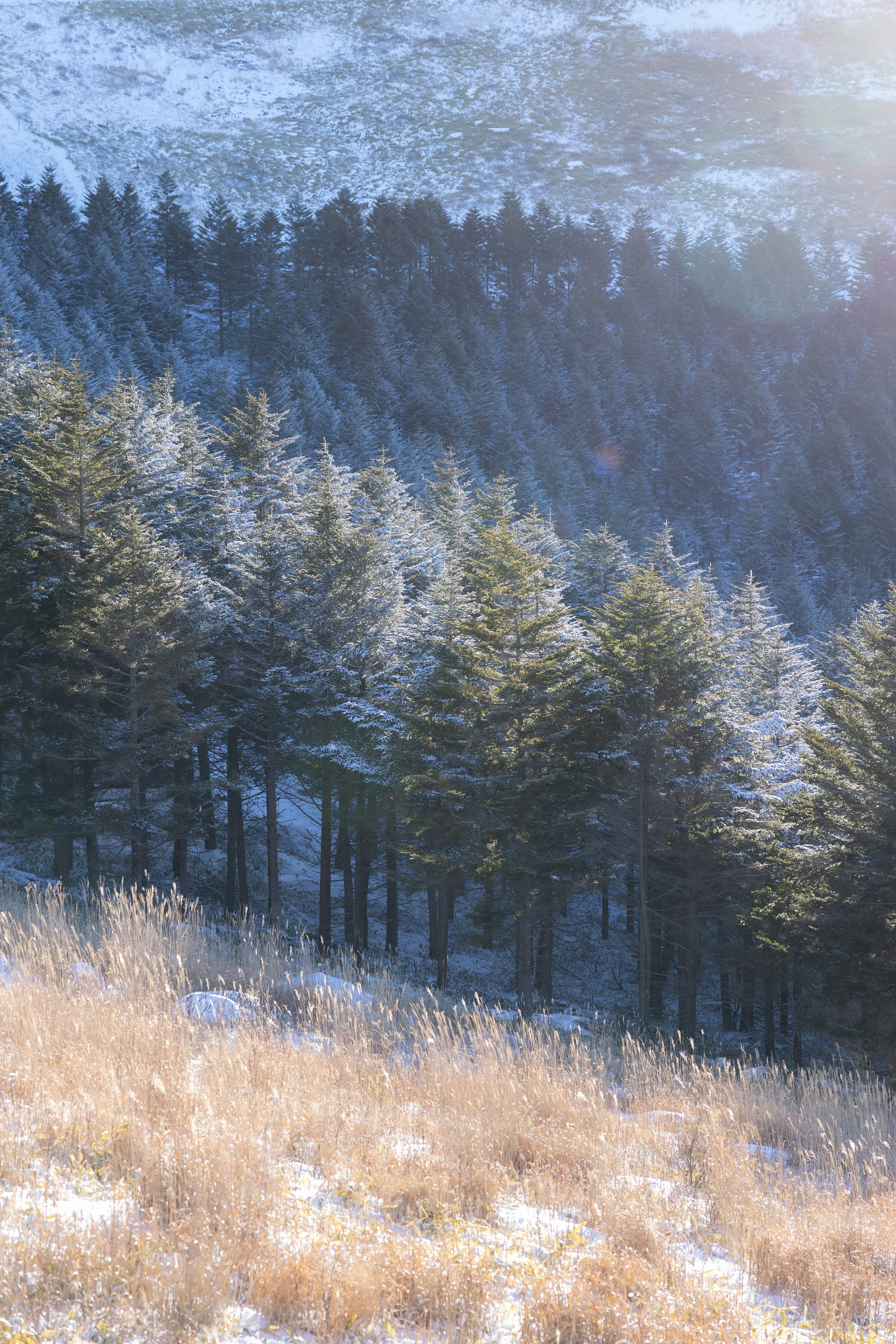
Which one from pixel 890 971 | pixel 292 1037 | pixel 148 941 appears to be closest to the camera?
pixel 292 1037

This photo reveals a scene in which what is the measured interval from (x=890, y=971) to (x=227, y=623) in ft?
62.2

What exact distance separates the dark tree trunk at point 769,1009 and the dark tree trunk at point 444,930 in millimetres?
9840

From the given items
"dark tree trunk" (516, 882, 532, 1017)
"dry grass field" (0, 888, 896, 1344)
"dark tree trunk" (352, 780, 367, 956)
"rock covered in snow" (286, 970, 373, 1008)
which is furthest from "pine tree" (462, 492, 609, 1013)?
"dry grass field" (0, 888, 896, 1344)

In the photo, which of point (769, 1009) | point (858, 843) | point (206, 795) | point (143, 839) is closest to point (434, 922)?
point (206, 795)

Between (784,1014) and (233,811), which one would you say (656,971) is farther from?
(233,811)

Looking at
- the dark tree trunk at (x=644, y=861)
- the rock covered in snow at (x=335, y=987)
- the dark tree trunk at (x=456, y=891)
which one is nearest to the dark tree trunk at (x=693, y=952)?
the dark tree trunk at (x=644, y=861)

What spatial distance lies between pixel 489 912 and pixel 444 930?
2348 millimetres

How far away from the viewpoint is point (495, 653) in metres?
21.3

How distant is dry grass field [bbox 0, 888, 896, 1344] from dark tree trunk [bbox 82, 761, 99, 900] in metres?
15.3

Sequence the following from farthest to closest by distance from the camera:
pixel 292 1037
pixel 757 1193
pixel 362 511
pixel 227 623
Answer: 1. pixel 362 511
2. pixel 227 623
3. pixel 292 1037
4. pixel 757 1193

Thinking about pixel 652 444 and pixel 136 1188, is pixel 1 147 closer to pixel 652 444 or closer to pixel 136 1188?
pixel 652 444

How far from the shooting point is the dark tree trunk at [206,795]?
909 inches

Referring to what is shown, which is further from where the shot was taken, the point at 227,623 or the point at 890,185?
the point at 890,185

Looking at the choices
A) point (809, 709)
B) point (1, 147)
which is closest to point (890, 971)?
point (809, 709)
